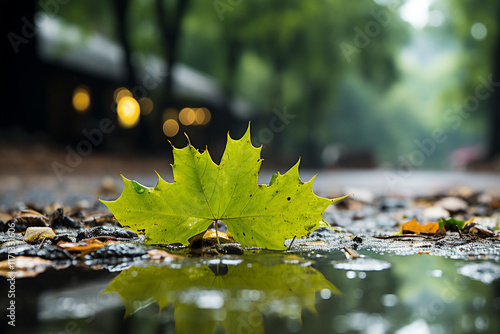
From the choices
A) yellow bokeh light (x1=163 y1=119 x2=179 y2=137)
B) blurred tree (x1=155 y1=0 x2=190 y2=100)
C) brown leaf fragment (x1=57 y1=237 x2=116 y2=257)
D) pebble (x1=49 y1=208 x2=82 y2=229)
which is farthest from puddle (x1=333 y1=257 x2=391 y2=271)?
yellow bokeh light (x1=163 y1=119 x2=179 y2=137)

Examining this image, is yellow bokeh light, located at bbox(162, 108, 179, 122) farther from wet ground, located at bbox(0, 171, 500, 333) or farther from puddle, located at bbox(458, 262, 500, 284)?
puddle, located at bbox(458, 262, 500, 284)

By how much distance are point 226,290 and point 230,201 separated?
1.64 feet

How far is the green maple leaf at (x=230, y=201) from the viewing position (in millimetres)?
1400

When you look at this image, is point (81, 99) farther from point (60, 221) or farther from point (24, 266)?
point (24, 266)

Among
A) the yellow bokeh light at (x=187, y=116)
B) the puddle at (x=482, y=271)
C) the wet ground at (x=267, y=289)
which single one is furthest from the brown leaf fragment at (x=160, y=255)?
the yellow bokeh light at (x=187, y=116)

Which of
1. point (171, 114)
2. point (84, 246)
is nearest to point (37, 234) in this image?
point (84, 246)

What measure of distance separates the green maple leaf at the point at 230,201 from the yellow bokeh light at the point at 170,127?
2581cm

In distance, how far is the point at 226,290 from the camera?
3.11 feet

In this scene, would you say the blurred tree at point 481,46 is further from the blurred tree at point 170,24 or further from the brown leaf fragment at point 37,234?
the brown leaf fragment at point 37,234

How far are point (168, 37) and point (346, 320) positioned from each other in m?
15.9

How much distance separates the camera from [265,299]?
2.87ft

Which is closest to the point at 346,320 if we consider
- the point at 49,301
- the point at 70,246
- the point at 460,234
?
the point at 49,301

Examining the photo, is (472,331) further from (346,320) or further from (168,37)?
(168,37)

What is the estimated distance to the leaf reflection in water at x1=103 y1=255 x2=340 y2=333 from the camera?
76 cm
